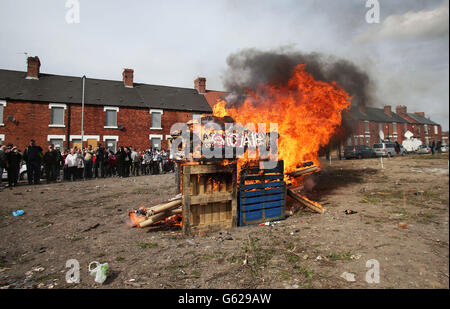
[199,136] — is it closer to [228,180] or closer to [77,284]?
[228,180]

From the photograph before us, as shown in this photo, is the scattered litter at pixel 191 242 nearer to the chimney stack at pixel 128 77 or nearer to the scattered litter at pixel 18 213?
the scattered litter at pixel 18 213

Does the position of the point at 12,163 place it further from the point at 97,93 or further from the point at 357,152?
the point at 357,152

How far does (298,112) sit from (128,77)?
2465 centimetres

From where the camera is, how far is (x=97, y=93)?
24.8 m

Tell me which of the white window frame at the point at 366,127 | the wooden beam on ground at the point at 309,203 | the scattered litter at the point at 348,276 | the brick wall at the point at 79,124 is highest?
the white window frame at the point at 366,127

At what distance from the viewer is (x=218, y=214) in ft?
18.8

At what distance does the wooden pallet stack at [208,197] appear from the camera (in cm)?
532

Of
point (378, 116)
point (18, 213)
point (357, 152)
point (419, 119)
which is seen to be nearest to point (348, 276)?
point (18, 213)

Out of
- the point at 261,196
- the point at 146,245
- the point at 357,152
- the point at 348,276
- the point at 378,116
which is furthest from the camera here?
the point at 378,116

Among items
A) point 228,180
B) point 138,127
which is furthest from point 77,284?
point 138,127

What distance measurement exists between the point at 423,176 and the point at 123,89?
27377 millimetres

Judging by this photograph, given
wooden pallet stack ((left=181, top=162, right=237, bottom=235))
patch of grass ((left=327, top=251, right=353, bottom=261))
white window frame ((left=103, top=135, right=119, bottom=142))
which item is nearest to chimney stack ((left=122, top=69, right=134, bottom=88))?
white window frame ((left=103, top=135, right=119, bottom=142))

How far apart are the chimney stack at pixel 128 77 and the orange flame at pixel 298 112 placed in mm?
22048

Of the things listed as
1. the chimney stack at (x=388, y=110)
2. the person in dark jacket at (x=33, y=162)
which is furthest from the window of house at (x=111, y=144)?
the chimney stack at (x=388, y=110)
